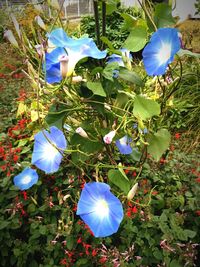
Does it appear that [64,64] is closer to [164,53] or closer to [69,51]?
[69,51]

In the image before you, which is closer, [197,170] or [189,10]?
[197,170]

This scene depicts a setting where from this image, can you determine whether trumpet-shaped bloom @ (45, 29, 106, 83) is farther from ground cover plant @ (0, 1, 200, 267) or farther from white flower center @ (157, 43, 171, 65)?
white flower center @ (157, 43, 171, 65)

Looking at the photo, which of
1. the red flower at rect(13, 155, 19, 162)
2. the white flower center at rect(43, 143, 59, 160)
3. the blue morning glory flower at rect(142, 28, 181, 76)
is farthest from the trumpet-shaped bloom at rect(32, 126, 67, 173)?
the red flower at rect(13, 155, 19, 162)

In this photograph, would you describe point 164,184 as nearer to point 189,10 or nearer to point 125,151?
point 125,151

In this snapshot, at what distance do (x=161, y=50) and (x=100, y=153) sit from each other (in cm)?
36

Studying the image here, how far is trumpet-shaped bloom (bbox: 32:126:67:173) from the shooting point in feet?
2.31

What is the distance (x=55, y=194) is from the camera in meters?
1.33

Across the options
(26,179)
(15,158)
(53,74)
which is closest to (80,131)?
(53,74)

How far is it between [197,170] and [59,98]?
0.90 m

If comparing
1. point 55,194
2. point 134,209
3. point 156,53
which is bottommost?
point 55,194

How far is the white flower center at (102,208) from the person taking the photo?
588 millimetres

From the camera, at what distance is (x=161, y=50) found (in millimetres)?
539

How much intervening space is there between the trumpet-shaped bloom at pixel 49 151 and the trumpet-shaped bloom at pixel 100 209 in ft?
0.50

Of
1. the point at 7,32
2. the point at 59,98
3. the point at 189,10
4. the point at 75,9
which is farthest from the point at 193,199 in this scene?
the point at 189,10
